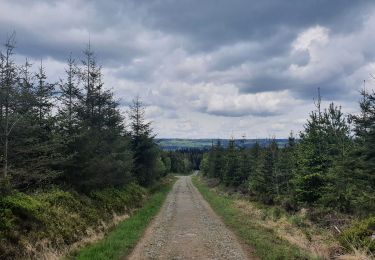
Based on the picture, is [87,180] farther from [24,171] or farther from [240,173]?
[240,173]

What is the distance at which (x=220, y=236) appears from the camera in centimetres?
1501

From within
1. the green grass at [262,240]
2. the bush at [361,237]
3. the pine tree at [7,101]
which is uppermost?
the pine tree at [7,101]

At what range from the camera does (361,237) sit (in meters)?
10.9

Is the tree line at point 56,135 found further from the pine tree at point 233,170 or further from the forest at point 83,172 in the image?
the pine tree at point 233,170

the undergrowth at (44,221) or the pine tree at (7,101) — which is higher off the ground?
the pine tree at (7,101)

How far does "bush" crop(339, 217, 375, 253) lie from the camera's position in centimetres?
1014

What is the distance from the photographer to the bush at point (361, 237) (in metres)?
10.1

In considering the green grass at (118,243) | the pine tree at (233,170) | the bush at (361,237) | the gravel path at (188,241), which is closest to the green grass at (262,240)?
the gravel path at (188,241)

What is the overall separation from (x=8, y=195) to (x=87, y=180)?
26.9 feet

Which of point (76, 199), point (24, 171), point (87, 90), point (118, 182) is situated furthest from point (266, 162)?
point (24, 171)

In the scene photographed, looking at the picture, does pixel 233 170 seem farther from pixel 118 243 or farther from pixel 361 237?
pixel 361 237

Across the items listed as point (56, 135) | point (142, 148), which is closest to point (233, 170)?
point (142, 148)

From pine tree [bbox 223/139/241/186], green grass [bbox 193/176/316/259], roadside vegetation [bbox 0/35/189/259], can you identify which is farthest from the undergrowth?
pine tree [bbox 223/139/241/186]

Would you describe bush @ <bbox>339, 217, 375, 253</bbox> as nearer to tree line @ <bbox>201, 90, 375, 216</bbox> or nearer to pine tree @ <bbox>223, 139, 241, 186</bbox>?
tree line @ <bbox>201, 90, 375, 216</bbox>
